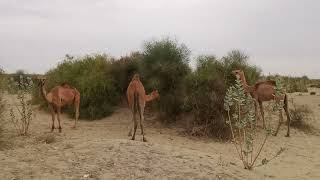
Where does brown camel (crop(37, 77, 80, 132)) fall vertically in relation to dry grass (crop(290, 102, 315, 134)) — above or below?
above

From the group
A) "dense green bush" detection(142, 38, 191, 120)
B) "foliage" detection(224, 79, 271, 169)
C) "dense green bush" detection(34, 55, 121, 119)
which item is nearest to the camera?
"foliage" detection(224, 79, 271, 169)

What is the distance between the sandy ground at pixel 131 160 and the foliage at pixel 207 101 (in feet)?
2.03

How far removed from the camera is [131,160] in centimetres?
1030

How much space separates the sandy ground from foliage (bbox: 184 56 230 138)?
618 mm

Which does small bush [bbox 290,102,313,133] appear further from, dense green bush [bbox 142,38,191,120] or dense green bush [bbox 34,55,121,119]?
dense green bush [bbox 34,55,121,119]

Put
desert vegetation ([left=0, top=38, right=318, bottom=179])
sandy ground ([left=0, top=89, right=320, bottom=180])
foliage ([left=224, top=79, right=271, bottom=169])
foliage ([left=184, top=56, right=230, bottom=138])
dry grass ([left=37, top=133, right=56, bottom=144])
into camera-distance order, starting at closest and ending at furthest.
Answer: sandy ground ([left=0, top=89, right=320, bottom=180])
foliage ([left=224, top=79, right=271, bottom=169])
dry grass ([left=37, top=133, right=56, bottom=144])
desert vegetation ([left=0, top=38, right=318, bottom=179])
foliage ([left=184, top=56, right=230, bottom=138])

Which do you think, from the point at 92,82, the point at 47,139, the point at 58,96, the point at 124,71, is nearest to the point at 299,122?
the point at 124,71

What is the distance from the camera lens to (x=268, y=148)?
591 inches

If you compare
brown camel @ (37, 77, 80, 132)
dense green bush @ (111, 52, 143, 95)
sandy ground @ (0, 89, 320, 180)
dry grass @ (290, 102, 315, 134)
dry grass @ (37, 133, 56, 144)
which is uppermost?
dense green bush @ (111, 52, 143, 95)

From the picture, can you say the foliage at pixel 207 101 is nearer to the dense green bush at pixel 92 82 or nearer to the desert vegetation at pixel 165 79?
the desert vegetation at pixel 165 79

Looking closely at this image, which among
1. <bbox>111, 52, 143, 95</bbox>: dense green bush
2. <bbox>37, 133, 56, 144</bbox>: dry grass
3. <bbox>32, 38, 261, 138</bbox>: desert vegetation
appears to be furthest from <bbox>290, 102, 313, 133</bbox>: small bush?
<bbox>37, 133, 56, 144</bbox>: dry grass

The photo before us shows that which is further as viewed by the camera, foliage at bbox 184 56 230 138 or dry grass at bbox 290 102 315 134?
dry grass at bbox 290 102 315 134

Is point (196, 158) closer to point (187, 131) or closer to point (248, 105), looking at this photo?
point (248, 105)

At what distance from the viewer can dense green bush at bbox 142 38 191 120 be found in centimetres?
1767
